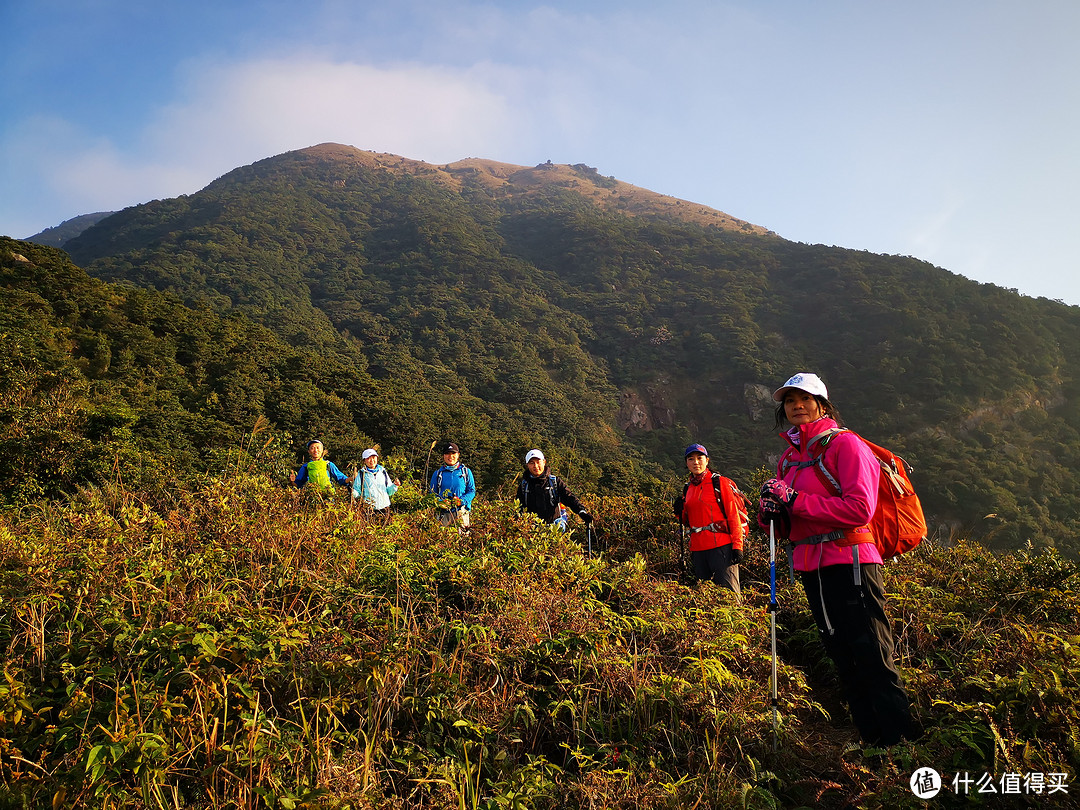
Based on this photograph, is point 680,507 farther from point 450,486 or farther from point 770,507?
point 450,486

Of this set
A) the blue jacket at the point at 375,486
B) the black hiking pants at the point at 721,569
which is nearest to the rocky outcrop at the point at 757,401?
the blue jacket at the point at 375,486

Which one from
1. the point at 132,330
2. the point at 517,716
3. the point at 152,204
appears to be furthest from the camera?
the point at 152,204

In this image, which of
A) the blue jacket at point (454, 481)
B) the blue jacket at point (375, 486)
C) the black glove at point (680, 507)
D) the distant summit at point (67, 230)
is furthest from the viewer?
the distant summit at point (67, 230)

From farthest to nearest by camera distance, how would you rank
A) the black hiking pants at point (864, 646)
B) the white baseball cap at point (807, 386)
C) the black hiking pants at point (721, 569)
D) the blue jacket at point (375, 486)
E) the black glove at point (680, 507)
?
1. the blue jacket at point (375, 486)
2. the black glove at point (680, 507)
3. the black hiking pants at point (721, 569)
4. the white baseball cap at point (807, 386)
5. the black hiking pants at point (864, 646)

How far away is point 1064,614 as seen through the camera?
4098 mm

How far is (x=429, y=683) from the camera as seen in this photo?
2.76 metres

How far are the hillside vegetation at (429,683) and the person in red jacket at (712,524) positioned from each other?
748 mm

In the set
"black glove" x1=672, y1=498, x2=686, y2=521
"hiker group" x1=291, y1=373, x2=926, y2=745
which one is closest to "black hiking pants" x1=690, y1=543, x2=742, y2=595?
"black glove" x1=672, y1=498, x2=686, y2=521

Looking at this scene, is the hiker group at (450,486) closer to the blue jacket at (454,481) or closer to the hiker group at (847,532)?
the blue jacket at (454,481)

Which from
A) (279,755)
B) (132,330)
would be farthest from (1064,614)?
(132,330)

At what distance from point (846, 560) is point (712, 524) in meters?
1.99

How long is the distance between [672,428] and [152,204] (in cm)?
8007

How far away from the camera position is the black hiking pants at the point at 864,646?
2.76 m

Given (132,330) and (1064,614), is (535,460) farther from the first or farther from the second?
(132,330)
